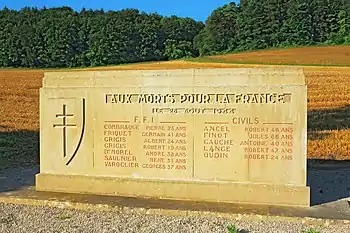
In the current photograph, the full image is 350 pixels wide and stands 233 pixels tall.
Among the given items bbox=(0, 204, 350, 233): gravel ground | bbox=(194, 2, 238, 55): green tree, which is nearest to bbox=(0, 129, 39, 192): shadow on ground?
bbox=(0, 204, 350, 233): gravel ground

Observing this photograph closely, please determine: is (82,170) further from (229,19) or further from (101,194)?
(229,19)

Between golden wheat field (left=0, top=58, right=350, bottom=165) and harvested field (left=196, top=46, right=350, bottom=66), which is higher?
harvested field (left=196, top=46, right=350, bottom=66)

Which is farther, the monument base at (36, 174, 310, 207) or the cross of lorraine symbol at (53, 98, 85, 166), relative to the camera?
the cross of lorraine symbol at (53, 98, 85, 166)

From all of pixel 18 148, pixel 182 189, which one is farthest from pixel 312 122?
pixel 182 189

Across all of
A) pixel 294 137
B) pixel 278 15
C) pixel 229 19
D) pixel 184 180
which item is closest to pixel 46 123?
pixel 184 180

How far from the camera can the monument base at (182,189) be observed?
621cm

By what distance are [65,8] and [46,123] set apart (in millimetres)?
80278

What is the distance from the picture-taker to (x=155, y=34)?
233 feet

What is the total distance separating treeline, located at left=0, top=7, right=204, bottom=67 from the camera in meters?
66.2

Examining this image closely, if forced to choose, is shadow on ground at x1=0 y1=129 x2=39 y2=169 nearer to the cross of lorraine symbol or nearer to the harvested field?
the cross of lorraine symbol

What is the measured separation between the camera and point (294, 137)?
612 centimetres

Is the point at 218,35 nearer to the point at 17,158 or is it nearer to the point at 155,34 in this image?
the point at 155,34

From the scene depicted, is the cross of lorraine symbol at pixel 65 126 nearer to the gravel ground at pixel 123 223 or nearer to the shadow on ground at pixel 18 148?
the gravel ground at pixel 123 223

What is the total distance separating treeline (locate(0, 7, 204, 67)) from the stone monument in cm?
5747
